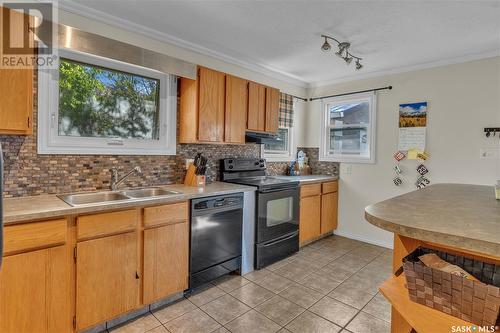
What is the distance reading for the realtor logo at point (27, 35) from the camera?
1.62 m

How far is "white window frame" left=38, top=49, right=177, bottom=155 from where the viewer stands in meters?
2.04

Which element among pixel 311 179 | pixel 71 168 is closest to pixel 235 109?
pixel 311 179

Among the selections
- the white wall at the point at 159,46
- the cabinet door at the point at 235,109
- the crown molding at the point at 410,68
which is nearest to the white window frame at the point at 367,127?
the crown molding at the point at 410,68

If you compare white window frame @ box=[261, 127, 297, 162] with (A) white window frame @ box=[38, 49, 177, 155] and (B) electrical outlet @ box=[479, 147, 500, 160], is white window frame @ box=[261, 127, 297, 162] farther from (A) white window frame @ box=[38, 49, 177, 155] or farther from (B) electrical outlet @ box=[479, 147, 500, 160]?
(B) electrical outlet @ box=[479, 147, 500, 160]

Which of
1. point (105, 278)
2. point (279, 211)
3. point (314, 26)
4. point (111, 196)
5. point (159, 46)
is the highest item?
point (314, 26)

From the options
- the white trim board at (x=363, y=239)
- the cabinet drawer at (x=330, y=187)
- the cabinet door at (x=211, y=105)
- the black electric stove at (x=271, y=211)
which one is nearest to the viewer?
the cabinet door at (x=211, y=105)

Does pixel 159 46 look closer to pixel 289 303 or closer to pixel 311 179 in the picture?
pixel 311 179

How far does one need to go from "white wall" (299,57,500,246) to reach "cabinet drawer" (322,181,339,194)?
86 millimetres

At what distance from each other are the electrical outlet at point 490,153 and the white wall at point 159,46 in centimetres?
253

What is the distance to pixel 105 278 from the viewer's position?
71.9 inches

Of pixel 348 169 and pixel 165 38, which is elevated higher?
pixel 165 38

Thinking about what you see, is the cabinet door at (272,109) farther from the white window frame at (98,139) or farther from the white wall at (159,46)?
the white window frame at (98,139)

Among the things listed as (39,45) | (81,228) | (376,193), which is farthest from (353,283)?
(39,45)

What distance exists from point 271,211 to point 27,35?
8.16ft
